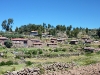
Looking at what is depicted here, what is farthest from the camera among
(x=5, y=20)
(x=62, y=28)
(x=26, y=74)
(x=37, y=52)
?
(x=62, y=28)

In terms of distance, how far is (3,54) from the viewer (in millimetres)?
52312

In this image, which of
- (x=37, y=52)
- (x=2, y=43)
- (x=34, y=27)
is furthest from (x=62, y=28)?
(x=37, y=52)

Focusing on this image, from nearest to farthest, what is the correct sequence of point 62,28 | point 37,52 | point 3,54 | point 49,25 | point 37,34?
point 3,54 < point 37,52 < point 37,34 < point 62,28 < point 49,25

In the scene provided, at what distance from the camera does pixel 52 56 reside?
54.9 metres

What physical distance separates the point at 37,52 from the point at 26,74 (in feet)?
129

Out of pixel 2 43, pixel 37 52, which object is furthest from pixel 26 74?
pixel 2 43

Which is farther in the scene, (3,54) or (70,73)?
(3,54)

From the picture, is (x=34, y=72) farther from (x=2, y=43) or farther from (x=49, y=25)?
(x=49, y=25)

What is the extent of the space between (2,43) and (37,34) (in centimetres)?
3617

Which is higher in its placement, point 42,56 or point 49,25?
point 49,25

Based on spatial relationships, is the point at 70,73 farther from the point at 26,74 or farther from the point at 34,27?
the point at 34,27

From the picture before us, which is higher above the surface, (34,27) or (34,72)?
(34,27)

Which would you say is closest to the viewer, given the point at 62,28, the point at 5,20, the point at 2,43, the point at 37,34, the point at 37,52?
the point at 37,52

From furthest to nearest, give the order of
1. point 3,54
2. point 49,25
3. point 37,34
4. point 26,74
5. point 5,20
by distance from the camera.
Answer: point 49,25 < point 5,20 < point 37,34 < point 3,54 < point 26,74
